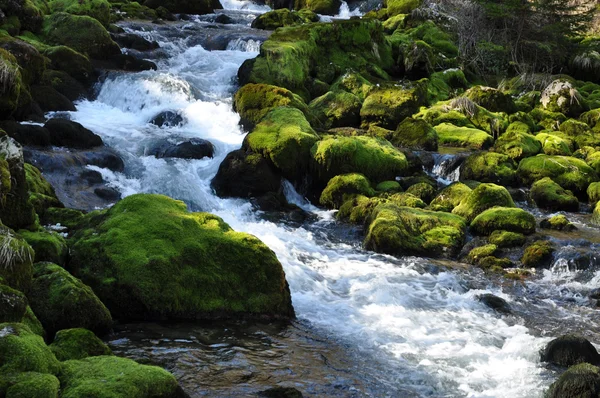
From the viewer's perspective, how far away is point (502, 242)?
Result: 16.3 meters

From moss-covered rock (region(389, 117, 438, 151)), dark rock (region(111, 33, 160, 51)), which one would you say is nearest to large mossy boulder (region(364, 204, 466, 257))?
moss-covered rock (region(389, 117, 438, 151))

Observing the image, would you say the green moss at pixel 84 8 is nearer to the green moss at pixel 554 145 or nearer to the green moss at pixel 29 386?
the green moss at pixel 554 145

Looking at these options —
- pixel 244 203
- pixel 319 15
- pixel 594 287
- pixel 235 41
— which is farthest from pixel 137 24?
pixel 594 287

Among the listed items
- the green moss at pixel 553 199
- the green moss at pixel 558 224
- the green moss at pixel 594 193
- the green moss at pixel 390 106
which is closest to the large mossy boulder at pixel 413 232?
the green moss at pixel 558 224

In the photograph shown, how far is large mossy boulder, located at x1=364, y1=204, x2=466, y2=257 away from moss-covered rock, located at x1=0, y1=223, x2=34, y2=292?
8351 millimetres

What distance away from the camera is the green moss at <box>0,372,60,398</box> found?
648cm

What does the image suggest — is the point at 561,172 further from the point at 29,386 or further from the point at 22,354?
the point at 29,386

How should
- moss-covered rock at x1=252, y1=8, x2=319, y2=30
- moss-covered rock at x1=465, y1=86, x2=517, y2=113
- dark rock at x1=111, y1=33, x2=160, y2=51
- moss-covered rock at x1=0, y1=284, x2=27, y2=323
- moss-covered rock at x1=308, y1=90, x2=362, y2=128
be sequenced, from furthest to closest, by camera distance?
moss-covered rock at x1=252, y1=8, x2=319, y2=30 < dark rock at x1=111, y1=33, x2=160, y2=51 < moss-covered rock at x1=465, y1=86, x2=517, y2=113 < moss-covered rock at x1=308, y1=90, x2=362, y2=128 < moss-covered rock at x1=0, y1=284, x2=27, y2=323

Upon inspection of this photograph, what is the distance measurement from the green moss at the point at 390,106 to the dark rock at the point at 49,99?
10.3m

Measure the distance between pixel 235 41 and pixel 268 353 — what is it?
83.0ft

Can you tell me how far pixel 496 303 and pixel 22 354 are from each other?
28.2 feet

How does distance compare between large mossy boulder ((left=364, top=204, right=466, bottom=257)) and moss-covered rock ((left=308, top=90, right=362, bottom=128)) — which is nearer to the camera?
large mossy boulder ((left=364, top=204, right=466, bottom=257))

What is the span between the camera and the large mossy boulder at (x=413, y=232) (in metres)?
15.8

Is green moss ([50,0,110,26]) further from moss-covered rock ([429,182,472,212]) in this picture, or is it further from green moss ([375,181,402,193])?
moss-covered rock ([429,182,472,212])
